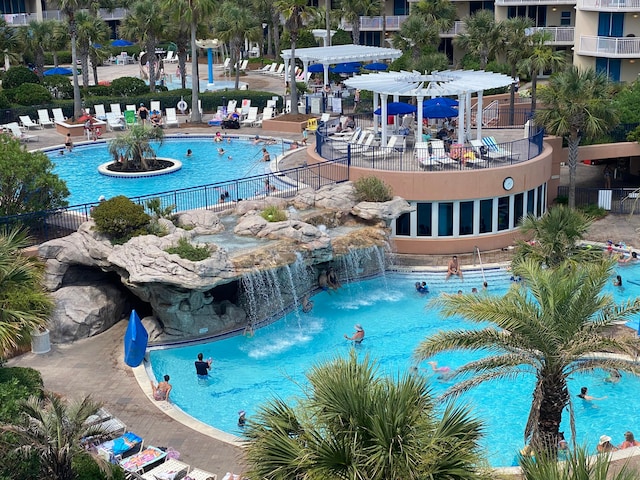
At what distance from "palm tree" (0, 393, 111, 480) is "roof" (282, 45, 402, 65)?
37.5m

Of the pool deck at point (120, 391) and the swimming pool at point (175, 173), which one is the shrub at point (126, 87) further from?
the pool deck at point (120, 391)

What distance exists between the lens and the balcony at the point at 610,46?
47.8 meters

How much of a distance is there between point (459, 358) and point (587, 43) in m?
30.1

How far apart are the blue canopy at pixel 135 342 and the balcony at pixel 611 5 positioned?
1340 inches

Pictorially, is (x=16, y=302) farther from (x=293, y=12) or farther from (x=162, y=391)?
(x=293, y=12)

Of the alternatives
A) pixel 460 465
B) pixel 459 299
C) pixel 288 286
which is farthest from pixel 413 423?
pixel 288 286

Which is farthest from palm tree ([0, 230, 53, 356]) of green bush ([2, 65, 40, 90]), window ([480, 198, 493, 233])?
green bush ([2, 65, 40, 90])

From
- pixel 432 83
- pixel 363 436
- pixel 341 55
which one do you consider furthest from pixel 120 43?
pixel 363 436

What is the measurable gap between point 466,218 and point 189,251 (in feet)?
37.9

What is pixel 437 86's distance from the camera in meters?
34.9

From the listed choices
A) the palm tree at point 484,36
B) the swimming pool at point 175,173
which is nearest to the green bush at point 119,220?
the swimming pool at point 175,173

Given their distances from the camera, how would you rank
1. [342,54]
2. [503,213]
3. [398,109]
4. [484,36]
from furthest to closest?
[342,54], [484,36], [398,109], [503,213]

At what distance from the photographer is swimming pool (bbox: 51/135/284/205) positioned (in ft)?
126

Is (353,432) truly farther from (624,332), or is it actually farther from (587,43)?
(587,43)
